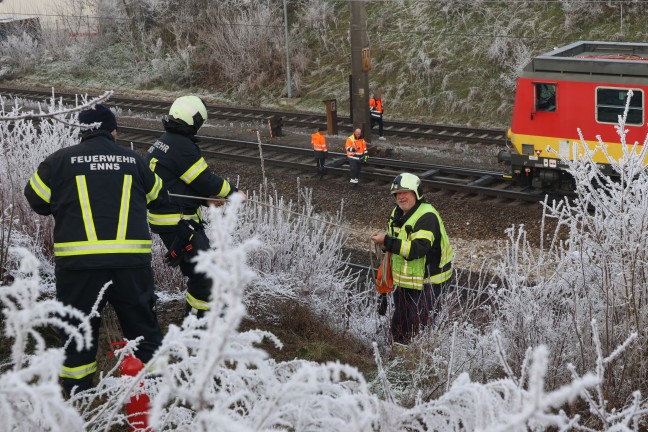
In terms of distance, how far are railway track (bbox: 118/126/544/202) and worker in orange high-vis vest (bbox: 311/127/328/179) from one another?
207mm

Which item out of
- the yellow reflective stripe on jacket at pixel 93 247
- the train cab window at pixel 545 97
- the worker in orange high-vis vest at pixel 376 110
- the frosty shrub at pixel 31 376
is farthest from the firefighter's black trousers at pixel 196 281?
the worker in orange high-vis vest at pixel 376 110

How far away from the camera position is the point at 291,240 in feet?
26.2

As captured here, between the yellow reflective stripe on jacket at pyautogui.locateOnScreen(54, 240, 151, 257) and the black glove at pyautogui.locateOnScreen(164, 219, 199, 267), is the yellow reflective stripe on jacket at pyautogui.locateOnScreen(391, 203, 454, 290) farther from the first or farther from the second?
the yellow reflective stripe on jacket at pyautogui.locateOnScreen(54, 240, 151, 257)

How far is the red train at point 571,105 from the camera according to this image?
1190cm

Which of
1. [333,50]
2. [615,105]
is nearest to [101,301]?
[615,105]

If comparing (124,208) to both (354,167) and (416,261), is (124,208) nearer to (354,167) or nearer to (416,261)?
(416,261)

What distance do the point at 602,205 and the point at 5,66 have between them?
3036cm

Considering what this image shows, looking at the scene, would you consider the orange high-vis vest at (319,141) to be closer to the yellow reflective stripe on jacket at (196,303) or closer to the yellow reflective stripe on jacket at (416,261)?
the yellow reflective stripe on jacket at (416,261)

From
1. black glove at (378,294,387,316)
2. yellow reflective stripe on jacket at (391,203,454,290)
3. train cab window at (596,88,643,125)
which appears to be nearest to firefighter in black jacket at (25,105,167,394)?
yellow reflective stripe on jacket at (391,203,454,290)

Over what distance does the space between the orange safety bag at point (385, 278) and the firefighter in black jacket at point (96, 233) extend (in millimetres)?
2328

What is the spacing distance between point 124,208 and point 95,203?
0.54ft

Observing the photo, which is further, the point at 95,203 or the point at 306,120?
the point at 306,120

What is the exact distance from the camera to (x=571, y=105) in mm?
12414

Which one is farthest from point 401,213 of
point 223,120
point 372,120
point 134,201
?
point 223,120
